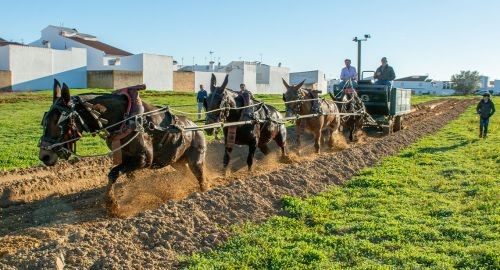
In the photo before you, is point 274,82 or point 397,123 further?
point 274,82

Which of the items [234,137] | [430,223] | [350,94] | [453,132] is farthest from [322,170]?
[453,132]

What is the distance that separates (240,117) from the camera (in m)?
10.3

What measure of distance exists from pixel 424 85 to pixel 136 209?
118421mm

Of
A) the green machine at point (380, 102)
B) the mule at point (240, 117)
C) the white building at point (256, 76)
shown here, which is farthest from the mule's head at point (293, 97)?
the white building at point (256, 76)

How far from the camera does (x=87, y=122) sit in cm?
712

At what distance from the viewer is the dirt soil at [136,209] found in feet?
17.9

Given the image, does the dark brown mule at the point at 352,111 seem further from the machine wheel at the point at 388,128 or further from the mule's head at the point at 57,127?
the mule's head at the point at 57,127

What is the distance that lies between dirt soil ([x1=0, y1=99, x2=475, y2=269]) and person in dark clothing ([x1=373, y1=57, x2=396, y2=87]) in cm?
576

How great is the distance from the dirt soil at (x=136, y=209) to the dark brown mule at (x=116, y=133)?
66 cm

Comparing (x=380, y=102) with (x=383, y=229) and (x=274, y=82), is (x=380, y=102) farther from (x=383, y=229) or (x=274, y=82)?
(x=274, y=82)

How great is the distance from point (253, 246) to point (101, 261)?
1762mm

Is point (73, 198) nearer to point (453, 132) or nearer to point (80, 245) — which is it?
point (80, 245)

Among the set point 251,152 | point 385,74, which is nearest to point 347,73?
point 385,74

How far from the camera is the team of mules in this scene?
22.3ft
